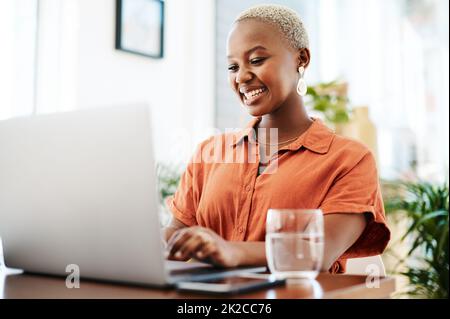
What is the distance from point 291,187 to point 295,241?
521 mm

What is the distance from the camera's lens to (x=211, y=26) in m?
3.33

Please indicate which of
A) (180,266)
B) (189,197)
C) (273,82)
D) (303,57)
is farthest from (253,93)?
(180,266)

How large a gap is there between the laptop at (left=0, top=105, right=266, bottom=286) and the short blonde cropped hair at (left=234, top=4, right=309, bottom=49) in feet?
2.37

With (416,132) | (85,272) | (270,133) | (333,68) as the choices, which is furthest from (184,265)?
(333,68)

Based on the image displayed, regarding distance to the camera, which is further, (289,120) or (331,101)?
(331,101)

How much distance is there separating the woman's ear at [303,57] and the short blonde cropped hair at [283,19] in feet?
0.04

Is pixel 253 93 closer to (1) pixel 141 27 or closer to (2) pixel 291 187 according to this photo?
(2) pixel 291 187

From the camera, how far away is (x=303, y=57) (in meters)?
1.56

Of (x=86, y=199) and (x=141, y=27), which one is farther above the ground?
(x=141, y=27)

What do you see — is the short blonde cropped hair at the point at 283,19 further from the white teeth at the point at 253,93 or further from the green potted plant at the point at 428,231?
the green potted plant at the point at 428,231

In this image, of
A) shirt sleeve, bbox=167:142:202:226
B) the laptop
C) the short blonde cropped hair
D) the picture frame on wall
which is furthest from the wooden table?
the picture frame on wall

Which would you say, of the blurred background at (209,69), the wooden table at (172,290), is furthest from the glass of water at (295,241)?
the blurred background at (209,69)

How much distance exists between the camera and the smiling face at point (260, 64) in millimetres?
1452

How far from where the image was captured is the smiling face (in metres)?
1.45
